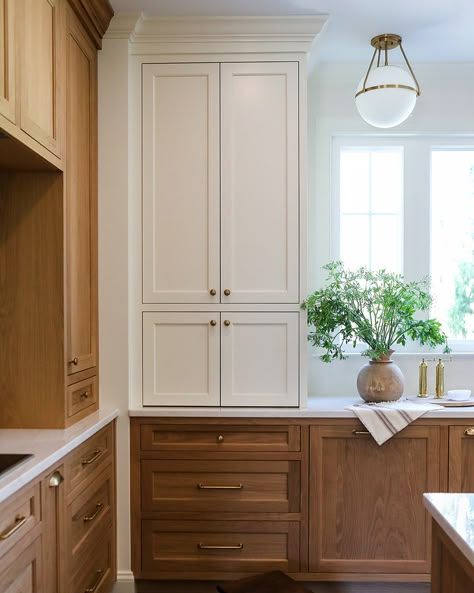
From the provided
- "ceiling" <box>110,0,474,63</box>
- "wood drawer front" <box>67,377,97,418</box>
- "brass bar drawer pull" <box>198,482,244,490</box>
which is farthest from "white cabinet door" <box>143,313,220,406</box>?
"ceiling" <box>110,0,474,63</box>

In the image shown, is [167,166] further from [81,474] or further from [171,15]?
[81,474]

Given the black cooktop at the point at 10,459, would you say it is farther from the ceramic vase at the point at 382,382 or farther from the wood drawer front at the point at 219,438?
the ceramic vase at the point at 382,382

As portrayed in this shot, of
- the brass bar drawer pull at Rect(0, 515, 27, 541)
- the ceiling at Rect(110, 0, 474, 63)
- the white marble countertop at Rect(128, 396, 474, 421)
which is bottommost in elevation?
the brass bar drawer pull at Rect(0, 515, 27, 541)

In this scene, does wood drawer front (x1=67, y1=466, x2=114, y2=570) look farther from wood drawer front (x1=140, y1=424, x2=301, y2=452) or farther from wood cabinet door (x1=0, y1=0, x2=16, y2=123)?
wood cabinet door (x1=0, y1=0, x2=16, y2=123)

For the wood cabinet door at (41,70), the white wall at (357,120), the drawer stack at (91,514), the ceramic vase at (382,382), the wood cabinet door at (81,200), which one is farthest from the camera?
the white wall at (357,120)

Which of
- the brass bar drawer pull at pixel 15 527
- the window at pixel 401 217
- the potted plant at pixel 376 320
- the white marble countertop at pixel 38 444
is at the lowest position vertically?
the brass bar drawer pull at pixel 15 527

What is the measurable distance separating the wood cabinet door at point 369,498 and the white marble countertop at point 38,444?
99cm

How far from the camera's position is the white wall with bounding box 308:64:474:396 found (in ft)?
10.3

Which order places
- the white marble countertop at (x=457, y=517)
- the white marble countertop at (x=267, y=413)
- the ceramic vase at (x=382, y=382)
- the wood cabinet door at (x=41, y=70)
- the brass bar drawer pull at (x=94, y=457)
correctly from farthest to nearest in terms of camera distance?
the ceramic vase at (x=382, y=382) < the white marble countertop at (x=267, y=413) < the brass bar drawer pull at (x=94, y=457) < the wood cabinet door at (x=41, y=70) < the white marble countertop at (x=457, y=517)

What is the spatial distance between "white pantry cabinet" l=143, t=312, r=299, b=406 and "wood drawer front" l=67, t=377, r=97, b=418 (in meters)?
0.24

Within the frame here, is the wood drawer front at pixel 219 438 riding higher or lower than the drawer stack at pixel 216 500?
higher

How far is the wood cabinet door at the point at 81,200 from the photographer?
2283 mm

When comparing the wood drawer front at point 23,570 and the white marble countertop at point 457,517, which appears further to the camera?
the wood drawer front at point 23,570

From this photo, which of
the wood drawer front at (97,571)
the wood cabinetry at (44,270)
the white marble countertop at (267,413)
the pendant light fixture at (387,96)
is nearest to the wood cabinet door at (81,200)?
the wood cabinetry at (44,270)
